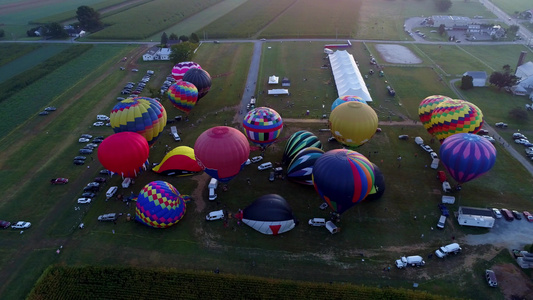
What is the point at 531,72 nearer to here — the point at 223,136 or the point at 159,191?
the point at 223,136

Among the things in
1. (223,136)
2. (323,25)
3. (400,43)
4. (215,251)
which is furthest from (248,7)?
(215,251)

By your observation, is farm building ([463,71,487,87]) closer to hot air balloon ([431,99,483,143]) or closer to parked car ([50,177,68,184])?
hot air balloon ([431,99,483,143])

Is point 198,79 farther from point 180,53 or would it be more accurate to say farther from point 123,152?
point 123,152

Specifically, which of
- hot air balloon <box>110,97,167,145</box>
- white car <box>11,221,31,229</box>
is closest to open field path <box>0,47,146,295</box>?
white car <box>11,221,31,229</box>

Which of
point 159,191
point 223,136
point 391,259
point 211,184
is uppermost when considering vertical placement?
point 223,136

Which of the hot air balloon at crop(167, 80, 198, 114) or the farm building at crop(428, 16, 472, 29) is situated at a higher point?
the hot air balloon at crop(167, 80, 198, 114)

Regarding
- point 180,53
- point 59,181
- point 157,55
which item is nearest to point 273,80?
point 180,53

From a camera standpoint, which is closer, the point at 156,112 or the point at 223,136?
the point at 223,136
